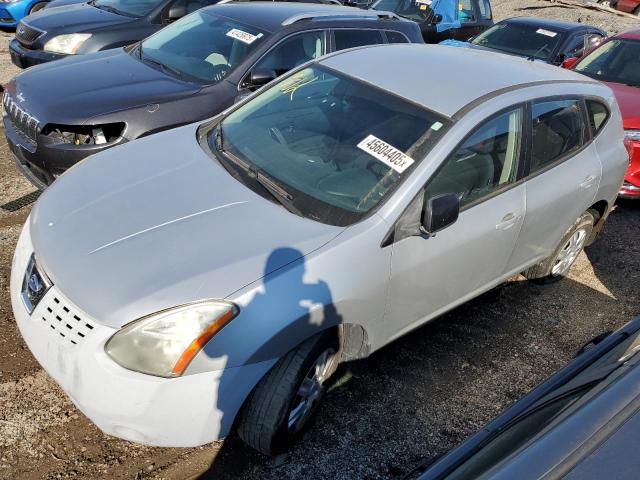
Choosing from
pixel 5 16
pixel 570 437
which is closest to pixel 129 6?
pixel 5 16

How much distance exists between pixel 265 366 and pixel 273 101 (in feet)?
6.22

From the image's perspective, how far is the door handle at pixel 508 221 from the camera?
11.5 feet

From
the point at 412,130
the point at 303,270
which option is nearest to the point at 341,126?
the point at 412,130

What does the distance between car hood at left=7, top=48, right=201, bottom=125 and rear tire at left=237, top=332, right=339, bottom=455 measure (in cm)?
271

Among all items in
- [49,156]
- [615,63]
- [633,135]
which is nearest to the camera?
[49,156]

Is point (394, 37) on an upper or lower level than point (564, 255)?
upper

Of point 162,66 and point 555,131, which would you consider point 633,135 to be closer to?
point 555,131

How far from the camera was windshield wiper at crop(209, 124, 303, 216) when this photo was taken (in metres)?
3.09

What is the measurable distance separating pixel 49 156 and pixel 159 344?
2.53 metres

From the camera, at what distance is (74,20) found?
→ 7055 mm

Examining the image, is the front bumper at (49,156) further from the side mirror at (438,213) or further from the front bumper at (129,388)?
the side mirror at (438,213)

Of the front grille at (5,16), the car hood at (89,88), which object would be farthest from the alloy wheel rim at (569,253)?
the front grille at (5,16)

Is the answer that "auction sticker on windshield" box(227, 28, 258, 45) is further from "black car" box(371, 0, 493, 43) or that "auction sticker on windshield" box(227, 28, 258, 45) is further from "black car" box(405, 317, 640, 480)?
"black car" box(371, 0, 493, 43)

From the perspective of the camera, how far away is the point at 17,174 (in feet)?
18.3
